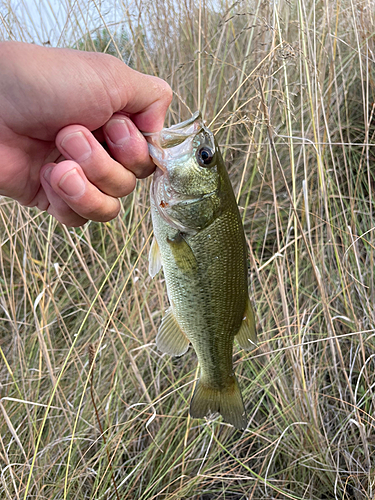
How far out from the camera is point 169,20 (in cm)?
272

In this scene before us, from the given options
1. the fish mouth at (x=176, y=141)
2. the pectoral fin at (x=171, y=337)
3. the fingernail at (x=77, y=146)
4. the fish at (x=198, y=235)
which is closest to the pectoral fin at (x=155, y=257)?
the fish at (x=198, y=235)

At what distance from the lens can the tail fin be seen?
157 centimetres

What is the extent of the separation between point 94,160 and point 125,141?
122 millimetres

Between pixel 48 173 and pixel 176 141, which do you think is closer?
pixel 176 141

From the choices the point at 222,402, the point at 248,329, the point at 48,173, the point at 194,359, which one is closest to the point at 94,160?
the point at 48,173

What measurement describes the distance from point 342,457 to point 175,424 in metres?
0.94

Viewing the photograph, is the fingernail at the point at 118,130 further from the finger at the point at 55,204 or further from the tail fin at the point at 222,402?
the tail fin at the point at 222,402

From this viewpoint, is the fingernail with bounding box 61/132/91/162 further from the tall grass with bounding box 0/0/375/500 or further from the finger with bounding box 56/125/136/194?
the tall grass with bounding box 0/0/375/500

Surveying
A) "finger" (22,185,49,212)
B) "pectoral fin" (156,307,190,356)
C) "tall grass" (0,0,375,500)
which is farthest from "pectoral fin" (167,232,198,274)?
"finger" (22,185,49,212)

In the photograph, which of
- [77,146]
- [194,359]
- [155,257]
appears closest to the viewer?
[77,146]

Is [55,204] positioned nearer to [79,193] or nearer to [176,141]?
[79,193]

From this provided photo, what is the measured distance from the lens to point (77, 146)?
4.32 feet

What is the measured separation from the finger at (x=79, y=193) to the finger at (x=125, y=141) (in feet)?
0.47

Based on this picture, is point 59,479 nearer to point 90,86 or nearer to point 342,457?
point 342,457
